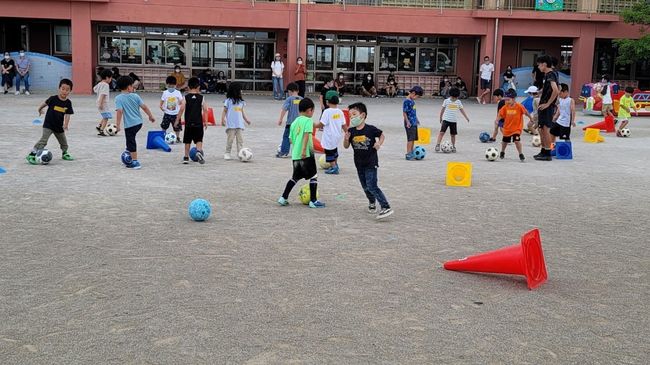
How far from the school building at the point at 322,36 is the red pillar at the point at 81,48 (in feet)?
0.14

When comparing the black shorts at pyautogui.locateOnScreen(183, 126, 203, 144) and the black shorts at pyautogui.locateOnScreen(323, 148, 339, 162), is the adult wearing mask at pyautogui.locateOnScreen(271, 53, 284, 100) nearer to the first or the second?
the black shorts at pyautogui.locateOnScreen(183, 126, 203, 144)

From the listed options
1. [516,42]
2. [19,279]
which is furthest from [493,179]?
[516,42]

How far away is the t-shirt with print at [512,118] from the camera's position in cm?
1425

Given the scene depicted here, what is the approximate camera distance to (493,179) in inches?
472

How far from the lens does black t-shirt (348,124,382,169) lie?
8.75m

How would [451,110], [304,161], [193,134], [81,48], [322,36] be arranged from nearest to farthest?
1. [304,161]
2. [193,134]
3. [451,110]
4. [81,48]
5. [322,36]

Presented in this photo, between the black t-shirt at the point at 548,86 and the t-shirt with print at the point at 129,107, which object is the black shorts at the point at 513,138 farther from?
the t-shirt with print at the point at 129,107

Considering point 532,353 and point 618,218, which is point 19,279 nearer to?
point 532,353

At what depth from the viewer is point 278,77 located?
3183 cm

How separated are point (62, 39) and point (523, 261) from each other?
32.8m

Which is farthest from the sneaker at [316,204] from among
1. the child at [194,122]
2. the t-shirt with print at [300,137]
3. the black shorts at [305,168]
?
the child at [194,122]

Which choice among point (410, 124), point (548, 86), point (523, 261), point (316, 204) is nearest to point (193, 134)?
point (410, 124)

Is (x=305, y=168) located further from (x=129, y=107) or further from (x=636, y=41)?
(x=636, y=41)

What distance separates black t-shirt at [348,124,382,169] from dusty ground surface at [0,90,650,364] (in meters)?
0.65
